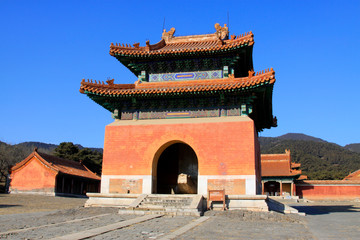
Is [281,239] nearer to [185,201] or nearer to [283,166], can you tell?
[185,201]

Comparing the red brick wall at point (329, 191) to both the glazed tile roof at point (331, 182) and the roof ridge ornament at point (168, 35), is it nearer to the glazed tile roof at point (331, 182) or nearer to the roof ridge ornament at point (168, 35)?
the glazed tile roof at point (331, 182)

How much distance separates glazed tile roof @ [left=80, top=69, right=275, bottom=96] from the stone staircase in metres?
4.83

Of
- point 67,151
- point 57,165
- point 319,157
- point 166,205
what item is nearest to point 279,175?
point 57,165

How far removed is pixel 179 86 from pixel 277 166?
3196 cm

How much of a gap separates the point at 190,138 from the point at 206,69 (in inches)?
161

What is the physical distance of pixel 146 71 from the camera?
18.9 m

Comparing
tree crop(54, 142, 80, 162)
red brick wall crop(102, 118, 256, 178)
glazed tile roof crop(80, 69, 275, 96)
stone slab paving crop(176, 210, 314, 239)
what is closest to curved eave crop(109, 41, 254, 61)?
glazed tile roof crop(80, 69, 275, 96)

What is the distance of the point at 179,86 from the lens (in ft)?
56.6

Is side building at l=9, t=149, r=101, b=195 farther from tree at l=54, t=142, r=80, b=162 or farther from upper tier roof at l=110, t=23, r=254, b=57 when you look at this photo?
upper tier roof at l=110, t=23, r=254, b=57

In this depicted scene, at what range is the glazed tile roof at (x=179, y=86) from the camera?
15.2 meters

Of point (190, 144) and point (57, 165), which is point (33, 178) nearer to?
point (57, 165)

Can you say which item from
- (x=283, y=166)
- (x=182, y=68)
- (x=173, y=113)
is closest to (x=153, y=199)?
(x=173, y=113)

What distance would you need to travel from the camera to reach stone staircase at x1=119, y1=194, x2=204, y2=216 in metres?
12.7

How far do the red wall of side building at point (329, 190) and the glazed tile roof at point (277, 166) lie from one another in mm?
2290
